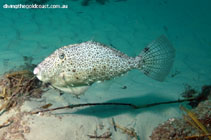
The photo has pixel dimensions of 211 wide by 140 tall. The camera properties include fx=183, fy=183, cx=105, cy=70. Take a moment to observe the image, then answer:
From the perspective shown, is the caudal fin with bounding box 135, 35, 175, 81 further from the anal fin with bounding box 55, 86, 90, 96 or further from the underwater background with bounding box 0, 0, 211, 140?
the underwater background with bounding box 0, 0, 211, 140

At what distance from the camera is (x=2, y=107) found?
3248mm

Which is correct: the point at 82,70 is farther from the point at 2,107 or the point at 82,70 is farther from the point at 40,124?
the point at 2,107

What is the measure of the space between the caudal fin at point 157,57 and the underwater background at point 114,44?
1233 mm

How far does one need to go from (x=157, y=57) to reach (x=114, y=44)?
19.2 feet

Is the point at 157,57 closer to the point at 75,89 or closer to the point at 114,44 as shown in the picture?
the point at 75,89

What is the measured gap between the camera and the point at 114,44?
357 inches

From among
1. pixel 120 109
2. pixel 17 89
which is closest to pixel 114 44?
pixel 120 109

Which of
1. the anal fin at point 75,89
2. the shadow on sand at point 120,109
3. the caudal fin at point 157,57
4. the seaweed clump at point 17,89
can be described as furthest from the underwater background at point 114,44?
the caudal fin at point 157,57

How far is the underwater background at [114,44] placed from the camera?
363cm

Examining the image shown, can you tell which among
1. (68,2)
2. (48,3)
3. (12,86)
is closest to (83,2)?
(68,2)

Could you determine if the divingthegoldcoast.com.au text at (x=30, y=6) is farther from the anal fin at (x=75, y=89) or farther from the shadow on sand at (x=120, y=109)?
the anal fin at (x=75, y=89)

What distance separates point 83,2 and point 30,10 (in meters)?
3.94

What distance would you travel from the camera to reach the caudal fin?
3268mm

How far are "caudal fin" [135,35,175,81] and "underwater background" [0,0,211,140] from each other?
1.23 m
